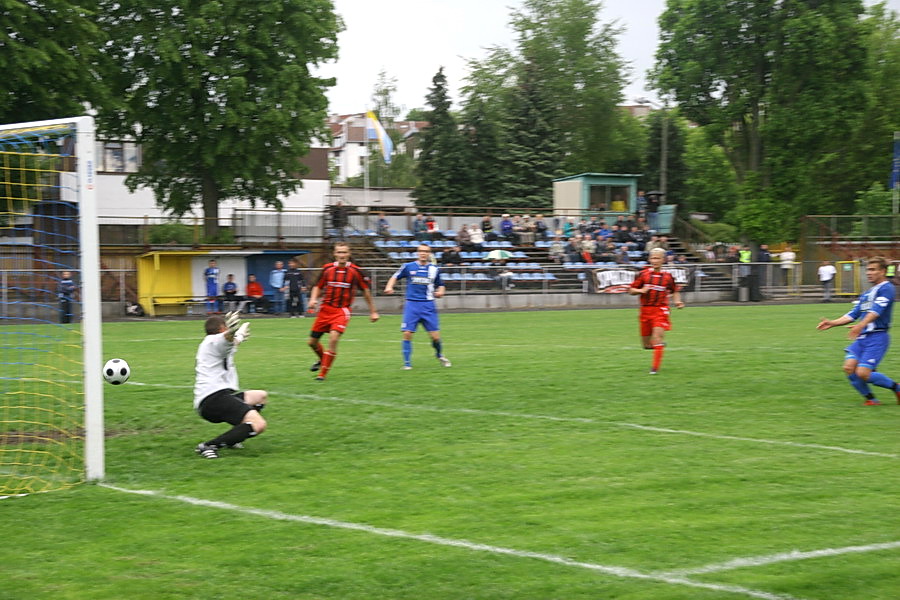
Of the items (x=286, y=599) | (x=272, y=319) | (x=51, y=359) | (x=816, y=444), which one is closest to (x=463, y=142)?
(x=272, y=319)

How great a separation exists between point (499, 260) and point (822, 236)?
721 inches

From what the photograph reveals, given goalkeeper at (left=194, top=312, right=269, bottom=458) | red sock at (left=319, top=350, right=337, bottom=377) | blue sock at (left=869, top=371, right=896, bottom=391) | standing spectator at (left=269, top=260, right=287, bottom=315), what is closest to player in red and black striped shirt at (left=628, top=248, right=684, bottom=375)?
blue sock at (left=869, top=371, right=896, bottom=391)

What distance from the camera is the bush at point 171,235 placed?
3512 cm

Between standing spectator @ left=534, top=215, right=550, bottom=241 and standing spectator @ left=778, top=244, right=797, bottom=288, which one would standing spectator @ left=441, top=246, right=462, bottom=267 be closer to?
standing spectator @ left=534, top=215, right=550, bottom=241

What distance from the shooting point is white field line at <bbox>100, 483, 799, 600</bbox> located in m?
4.81

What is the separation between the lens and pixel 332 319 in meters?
14.2

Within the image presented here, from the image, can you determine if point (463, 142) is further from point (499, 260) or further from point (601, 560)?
point (601, 560)

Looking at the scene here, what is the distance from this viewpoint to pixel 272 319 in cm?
3055

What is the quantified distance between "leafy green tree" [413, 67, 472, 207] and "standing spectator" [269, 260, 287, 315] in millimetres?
24168

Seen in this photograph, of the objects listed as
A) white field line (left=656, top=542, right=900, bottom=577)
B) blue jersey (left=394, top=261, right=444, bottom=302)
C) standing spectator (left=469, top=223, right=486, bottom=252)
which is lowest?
white field line (left=656, top=542, right=900, bottom=577)

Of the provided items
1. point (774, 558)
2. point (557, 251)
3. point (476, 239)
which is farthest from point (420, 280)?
point (557, 251)

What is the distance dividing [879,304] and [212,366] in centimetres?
806

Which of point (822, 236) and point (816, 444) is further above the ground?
point (822, 236)

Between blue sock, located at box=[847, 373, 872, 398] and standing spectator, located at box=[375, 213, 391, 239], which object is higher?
standing spectator, located at box=[375, 213, 391, 239]
